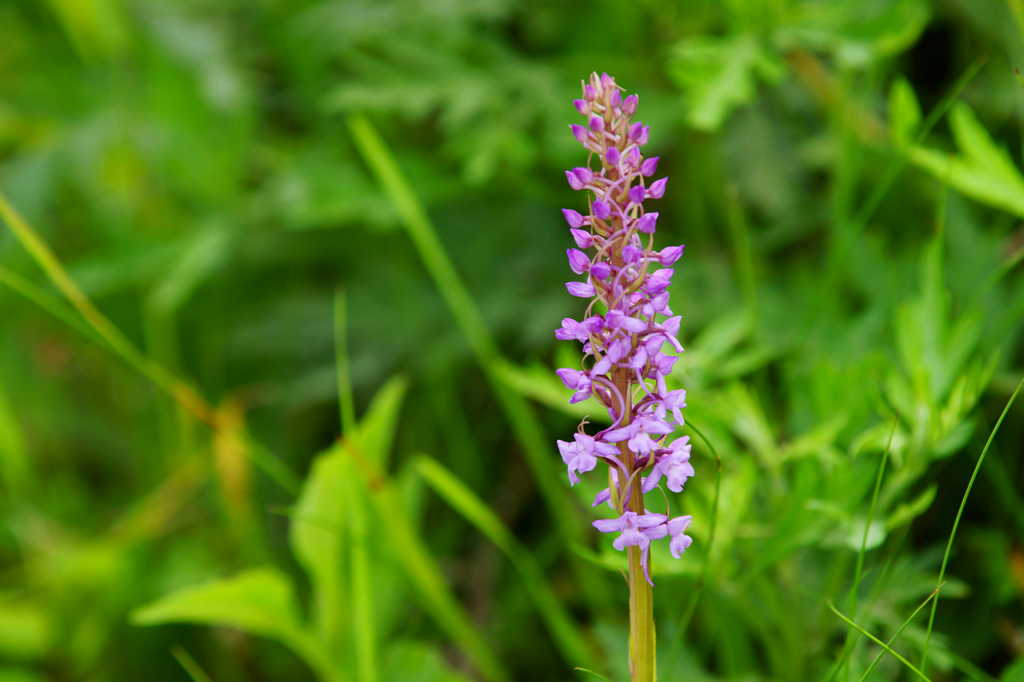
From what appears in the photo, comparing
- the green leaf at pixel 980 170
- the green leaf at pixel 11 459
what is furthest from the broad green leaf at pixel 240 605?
the green leaf at pixel 980 170

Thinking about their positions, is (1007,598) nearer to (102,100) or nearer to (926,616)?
(926,616)

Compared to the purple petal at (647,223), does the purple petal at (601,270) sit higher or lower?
lower

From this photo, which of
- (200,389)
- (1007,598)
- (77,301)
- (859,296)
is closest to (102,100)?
(200,389)

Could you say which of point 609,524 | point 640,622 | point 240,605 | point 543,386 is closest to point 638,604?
point 640,622

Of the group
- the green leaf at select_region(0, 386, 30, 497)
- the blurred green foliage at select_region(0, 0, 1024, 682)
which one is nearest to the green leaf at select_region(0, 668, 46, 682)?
the blurred green foliage at select_region(0, 0, 1024, 682)

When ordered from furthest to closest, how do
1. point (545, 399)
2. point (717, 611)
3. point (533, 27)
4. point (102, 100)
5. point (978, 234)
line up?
point (102, 100), point (533, 27), point (978, 234), point (545, 399), point (717, 611)

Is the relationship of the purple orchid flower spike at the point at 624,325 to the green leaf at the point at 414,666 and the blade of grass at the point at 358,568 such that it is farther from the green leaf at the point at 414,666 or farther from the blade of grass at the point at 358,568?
the green leaf at the point at 414,666
